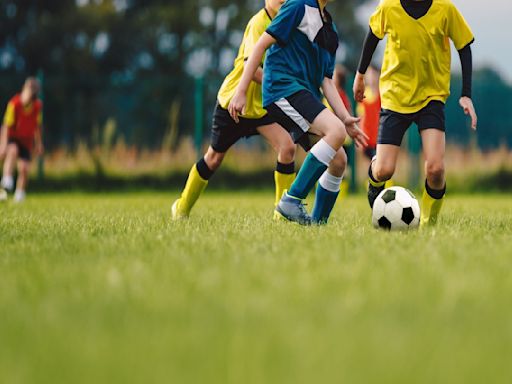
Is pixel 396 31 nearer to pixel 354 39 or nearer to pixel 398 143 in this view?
pixel 398 143

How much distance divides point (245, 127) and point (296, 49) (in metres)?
1.06

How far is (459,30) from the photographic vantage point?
5.66 meters

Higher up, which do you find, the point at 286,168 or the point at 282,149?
the point at 282,149

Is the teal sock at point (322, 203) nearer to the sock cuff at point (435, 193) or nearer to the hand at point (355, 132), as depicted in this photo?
the hand at point (355, 132)

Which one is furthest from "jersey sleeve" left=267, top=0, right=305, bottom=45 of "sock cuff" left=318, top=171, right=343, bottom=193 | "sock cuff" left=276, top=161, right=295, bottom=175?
"sock cuff" left=276, top=161, right=295, bottom=175

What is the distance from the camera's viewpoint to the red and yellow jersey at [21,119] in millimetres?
12344

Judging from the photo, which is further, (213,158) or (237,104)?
(213,158)

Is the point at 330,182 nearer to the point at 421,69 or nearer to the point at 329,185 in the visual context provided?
the point at 329,185

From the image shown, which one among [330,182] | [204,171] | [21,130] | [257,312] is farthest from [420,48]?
[21,130]

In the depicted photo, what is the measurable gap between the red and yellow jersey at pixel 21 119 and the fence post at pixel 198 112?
4219 mm

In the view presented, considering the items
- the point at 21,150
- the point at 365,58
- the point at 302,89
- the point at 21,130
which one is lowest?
the point at 21,150

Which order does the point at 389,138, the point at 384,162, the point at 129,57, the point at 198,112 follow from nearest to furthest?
the point at 389,138 < the point at 384,162 < the point at 198,112 < the point at 129,57

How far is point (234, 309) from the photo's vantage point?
244cm

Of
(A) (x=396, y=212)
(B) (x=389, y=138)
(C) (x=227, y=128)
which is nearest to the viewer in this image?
(A) (x=396, y=212)
